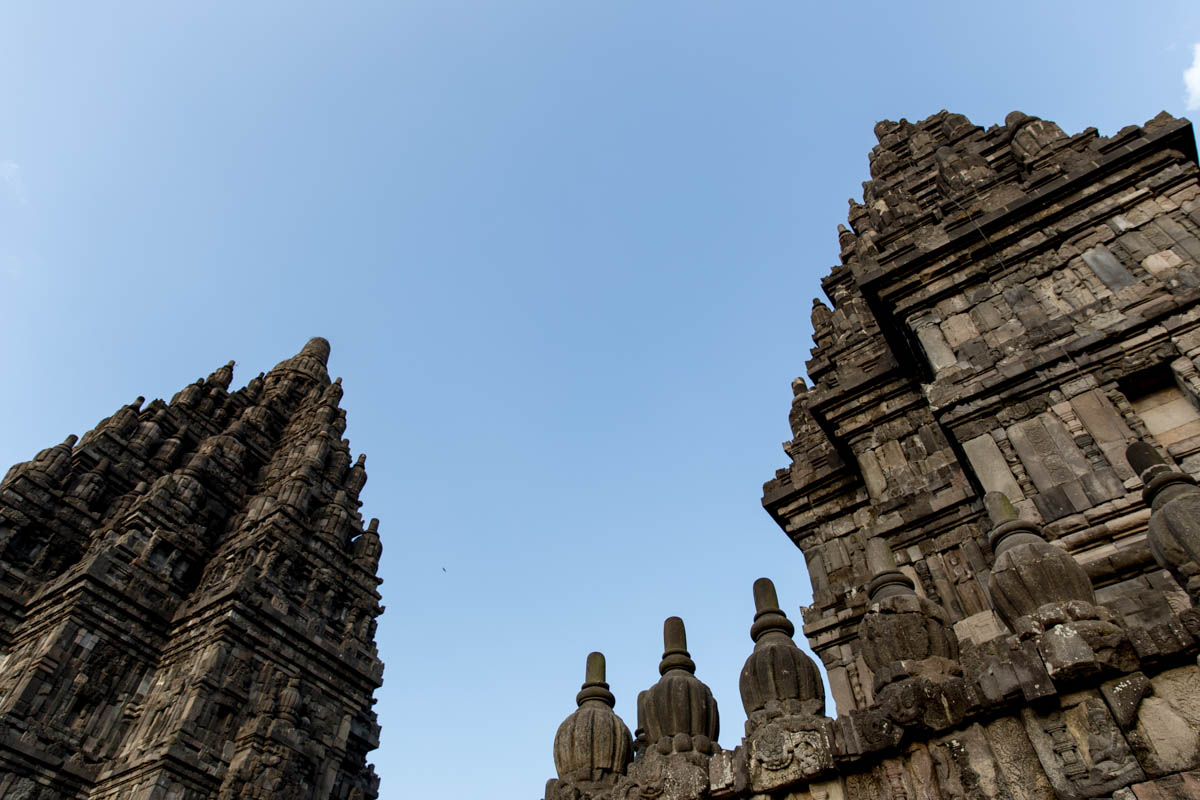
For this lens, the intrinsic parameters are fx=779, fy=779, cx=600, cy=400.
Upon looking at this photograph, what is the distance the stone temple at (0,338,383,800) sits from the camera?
2177cm

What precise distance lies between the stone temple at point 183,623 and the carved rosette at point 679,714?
19002 mm

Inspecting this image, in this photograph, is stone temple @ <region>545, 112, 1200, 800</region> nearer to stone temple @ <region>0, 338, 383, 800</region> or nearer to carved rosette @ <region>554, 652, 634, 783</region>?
carved rosette @ <region>554, 652, 634, 783</region>

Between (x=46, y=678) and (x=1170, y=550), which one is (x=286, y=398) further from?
(x=1170, y=550)

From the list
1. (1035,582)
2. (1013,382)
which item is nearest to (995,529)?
(1035,582)

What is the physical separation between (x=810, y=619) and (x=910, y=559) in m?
2.48

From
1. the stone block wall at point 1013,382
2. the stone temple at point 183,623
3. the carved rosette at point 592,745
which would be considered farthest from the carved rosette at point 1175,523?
the stone temple at point 183,623

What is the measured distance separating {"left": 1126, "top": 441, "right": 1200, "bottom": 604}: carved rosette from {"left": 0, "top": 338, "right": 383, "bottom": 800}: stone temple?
2315 centimetres

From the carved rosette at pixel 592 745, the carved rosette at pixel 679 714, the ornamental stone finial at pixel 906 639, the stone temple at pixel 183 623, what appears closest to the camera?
the ornamental stone finial at pixel 906 639

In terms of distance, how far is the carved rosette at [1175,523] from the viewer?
18.7 ft

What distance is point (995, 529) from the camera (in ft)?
23.0

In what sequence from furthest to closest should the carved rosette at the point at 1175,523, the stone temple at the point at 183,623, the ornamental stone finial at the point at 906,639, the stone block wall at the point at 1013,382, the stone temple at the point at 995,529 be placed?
the stone temple at the point at 183,623 → the stone block wall at the point at 1013,382 → the ornamental stone finial at the point at 906,639 → the carved rosette at the point at 1175,523 → the stone temple at the point at 995,529

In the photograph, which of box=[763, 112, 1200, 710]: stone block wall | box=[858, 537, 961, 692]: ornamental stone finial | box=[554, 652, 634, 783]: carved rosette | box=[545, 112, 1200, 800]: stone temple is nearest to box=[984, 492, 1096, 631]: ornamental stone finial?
box=[545, 112, 1200, 800]: stone temple

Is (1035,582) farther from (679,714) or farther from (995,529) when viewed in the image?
(679,714)

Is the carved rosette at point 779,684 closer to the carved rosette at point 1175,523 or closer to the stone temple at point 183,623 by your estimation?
the carved rosette at point 1175,523
